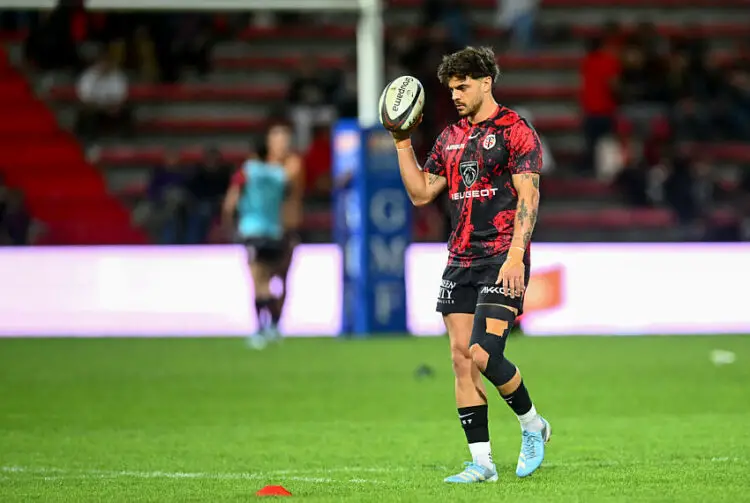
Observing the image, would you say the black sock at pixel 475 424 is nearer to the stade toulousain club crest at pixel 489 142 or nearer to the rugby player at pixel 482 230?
the rugby player at pixel 482 230

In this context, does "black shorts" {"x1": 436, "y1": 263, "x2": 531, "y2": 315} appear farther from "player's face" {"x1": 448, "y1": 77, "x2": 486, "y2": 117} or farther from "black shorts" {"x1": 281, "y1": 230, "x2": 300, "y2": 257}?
"black shorts" {"x1": 281, "y1": 230, "x2": 300, "y2": 257}

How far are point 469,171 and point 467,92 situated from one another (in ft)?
1.23

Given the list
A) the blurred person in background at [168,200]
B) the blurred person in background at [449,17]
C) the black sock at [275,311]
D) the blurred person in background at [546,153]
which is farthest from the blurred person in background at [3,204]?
the blurred person in background at [449,17]

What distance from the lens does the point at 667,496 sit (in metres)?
6.52

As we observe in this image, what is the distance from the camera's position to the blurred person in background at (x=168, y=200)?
19.8 metres

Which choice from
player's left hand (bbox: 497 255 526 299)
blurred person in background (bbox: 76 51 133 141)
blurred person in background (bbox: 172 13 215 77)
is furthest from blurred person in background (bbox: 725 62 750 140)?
player's left hand (bbox: 497 255 526 299)

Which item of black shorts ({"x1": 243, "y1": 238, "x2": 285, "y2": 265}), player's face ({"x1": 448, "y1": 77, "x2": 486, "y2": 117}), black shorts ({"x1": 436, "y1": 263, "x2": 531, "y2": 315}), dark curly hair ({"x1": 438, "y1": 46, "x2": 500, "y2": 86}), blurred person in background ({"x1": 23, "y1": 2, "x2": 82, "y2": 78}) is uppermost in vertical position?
blurred person in background ({"x1": 23, "y1": 2, "x2": 82, "y2": 78})

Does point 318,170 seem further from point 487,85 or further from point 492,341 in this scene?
point 492,341

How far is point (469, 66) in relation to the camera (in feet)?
22.7

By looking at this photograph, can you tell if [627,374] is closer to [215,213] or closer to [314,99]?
[215,213]

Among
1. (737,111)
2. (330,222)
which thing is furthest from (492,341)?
(737,111)

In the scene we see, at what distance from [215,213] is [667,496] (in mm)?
14362

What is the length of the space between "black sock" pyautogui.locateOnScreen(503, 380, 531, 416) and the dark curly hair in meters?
1.49

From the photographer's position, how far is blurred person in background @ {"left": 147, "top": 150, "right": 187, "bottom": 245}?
19.8 m
